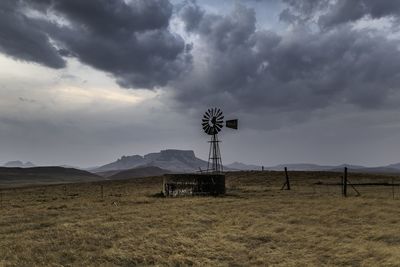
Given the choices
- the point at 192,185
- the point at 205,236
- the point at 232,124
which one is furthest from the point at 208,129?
the point at 205,236

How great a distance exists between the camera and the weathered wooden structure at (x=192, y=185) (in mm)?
37031

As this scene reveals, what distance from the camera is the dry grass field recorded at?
14000 millimetres

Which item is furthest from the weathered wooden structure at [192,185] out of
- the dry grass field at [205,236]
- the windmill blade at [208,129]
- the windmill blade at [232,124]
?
the windmill blade at [232,124]

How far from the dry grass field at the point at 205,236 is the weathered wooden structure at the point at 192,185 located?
364 inches

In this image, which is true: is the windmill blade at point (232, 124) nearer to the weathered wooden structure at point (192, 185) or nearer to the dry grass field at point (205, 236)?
the weathered wooden structure at point (192, 185)

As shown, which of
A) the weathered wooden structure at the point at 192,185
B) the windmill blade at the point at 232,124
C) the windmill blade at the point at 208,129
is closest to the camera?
the weathered wooden structure at the point at 192,185

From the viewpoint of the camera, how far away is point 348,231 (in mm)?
18625

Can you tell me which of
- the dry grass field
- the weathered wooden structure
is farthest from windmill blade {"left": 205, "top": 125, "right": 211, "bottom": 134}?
the dry grass field

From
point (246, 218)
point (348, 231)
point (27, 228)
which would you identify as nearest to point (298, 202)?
point (246, 218)

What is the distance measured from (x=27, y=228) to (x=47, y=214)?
520 centimetres

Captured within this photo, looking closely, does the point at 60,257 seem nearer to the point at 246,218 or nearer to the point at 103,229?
the point at 103,229

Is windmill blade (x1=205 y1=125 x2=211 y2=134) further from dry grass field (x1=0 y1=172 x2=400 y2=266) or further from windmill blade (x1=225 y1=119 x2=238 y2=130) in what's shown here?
dry grass field (x1=0 y1=172 x2=400 y2=266)

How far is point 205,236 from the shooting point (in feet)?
57.9

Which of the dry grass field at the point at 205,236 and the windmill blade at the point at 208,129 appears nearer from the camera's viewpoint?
the dry grass field at the point at 205,236
